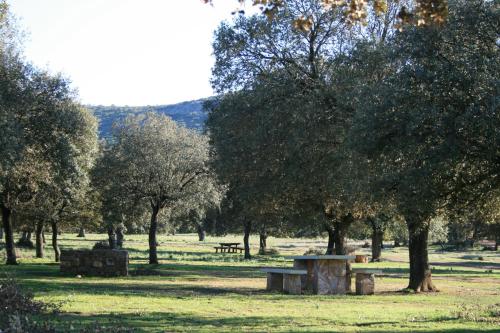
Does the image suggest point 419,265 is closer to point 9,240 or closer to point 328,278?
point 328,278

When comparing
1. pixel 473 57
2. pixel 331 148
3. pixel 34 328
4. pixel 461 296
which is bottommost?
pixel 461 296

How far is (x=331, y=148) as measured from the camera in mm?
23047

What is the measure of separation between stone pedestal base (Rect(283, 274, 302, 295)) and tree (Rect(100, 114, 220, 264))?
17.4m

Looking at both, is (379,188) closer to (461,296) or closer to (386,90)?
(386,90)

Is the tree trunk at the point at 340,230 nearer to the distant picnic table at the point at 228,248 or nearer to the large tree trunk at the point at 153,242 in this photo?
the large tree trunk at the point at 153,242

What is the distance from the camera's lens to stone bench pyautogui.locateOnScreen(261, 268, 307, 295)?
69.5 feet

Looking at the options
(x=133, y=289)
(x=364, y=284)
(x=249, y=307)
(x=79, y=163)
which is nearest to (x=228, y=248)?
(x=79, y=163)

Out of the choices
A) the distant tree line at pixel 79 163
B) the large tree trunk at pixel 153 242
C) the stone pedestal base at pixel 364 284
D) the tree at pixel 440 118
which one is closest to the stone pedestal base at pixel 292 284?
the stone pedestal base at pixel 364 284

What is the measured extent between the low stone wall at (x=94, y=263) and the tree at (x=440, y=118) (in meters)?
15.0

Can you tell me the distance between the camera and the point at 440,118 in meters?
14.9

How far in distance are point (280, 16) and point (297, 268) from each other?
959 centimetres

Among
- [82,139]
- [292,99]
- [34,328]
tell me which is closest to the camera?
[34,328]

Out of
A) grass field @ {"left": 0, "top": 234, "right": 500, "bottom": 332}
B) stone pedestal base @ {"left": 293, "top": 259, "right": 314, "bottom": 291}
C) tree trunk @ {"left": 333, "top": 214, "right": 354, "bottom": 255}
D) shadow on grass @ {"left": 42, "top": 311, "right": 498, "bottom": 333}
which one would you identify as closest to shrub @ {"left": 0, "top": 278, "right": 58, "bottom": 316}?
grass field @ {"left": 0, "top": 234, "right": 500, "bottom": 332}

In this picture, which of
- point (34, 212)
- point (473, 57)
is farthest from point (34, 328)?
point (34, 212)
